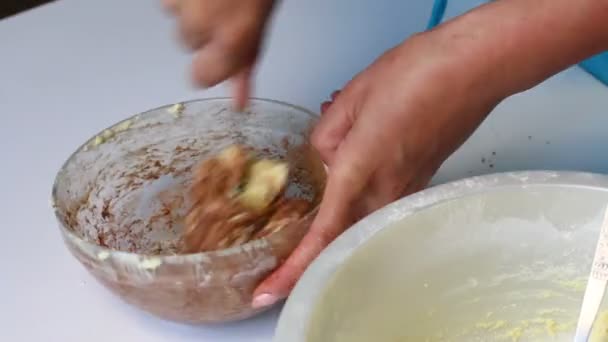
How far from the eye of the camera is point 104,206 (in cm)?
70

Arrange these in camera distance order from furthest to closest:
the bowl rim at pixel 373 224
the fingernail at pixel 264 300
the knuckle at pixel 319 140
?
the knuckle at pixel 319 140 → the fingernail at pixel 264 300 → the bowl rim at pixel 373 224

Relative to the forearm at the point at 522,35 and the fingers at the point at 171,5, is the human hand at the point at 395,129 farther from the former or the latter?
the fingers at the point at 171,5

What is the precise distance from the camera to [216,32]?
0.54 m

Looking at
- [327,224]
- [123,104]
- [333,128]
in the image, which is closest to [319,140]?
[333,128]

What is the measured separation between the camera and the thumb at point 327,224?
0.55m

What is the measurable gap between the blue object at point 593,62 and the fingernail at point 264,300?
42 centimetres

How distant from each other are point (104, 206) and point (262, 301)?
208 millimetres

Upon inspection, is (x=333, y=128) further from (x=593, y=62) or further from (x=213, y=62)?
(x=593, y=62)

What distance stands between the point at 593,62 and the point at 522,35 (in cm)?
29

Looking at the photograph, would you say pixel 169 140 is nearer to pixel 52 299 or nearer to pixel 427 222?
pixel 52 299

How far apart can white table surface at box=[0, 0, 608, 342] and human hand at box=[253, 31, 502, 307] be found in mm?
103

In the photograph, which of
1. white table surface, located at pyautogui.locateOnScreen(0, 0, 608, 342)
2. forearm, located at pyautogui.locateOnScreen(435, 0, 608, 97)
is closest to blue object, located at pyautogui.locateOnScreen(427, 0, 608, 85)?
white table surface, located at pyautogui.locateOnScreen(0, 0, 608, 342)

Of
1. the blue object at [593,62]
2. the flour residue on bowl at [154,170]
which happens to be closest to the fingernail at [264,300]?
the flour residue on bowl at [154,170]

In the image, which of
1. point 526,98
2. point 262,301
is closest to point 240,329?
point 262,301
